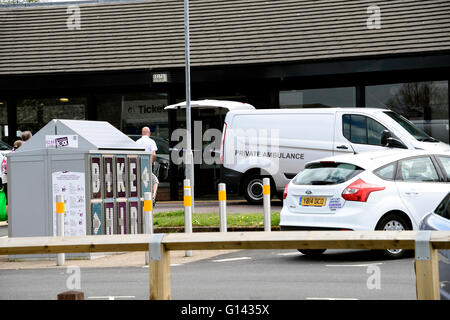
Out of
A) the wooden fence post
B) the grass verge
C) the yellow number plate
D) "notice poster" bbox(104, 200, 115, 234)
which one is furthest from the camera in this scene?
the grass verge

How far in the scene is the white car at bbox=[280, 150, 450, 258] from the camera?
1037 centimetres

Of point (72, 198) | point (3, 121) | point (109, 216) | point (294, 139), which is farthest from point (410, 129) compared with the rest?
point (3, 121)

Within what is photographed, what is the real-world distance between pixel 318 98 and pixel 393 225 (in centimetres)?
1086

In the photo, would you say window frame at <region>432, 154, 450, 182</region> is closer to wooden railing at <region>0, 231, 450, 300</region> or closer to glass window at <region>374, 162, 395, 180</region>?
glass window at <region>374, 162, 395, 180</region>

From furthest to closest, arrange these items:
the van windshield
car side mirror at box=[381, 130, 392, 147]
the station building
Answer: the station building, the van windshield, car side mirror at box=[381, 130, 392, 147]

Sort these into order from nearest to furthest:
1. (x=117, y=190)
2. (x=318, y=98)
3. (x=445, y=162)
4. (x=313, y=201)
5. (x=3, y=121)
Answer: (x=313, y=201) → (x=445, y=162) → (x=117, y=190) → (x=318, y=98) → (x=3, y=121)

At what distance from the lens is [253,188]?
60.3 feet

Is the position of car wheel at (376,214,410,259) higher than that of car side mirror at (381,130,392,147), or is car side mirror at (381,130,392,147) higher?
car side mirror at (381,130,392,147)

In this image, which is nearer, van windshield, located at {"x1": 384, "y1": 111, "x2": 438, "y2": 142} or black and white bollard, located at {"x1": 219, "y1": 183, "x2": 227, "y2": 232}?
black and white bollard, located at {"x1": 219, "y1": 183, "x2": 227, "y2": 232}

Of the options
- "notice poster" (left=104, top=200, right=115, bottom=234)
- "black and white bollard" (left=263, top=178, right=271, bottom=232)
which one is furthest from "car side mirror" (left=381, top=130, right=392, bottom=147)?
"notice poster" (left=104, top=200, right=115, bottom=234)

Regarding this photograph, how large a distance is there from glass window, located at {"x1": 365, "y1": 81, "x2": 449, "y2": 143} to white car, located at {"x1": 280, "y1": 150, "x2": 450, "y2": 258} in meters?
9.30

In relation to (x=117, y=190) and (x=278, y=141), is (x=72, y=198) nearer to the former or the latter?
(x=117, y=190)

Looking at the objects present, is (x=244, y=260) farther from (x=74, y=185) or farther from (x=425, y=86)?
(x=425, y=86)

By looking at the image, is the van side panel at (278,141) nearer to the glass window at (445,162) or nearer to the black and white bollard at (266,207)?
the black and white bollard at (266,207)
